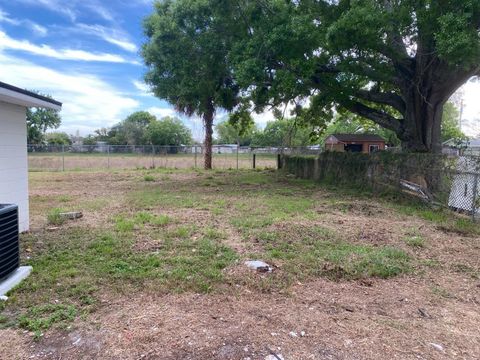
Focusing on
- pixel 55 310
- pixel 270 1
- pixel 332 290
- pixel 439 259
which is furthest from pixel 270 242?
pixel 270 1

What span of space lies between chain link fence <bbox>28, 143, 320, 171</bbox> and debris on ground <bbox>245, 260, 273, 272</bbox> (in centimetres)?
1706

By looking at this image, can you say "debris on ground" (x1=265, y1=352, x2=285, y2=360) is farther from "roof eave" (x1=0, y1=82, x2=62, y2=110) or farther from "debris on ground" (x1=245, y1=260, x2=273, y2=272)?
"roof eave" (x1=0, y1=82, x2=62, y2=110)

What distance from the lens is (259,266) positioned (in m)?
4.24

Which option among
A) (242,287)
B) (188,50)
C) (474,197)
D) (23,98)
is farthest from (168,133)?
(242,287)

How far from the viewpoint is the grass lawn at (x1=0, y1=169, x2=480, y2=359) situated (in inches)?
106

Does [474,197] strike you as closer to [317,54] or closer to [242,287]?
[242,287]

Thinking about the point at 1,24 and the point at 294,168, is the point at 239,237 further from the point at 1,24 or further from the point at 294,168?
the point at 294,168

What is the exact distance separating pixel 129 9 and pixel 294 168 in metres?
9.57

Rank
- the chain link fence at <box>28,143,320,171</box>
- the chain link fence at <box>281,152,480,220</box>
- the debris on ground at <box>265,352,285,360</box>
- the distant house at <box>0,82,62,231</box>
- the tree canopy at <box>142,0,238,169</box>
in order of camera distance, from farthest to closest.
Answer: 1. the chain link fence at <box>28,143,320,171</box>
2. the tree canopy at <box>142,0,238,169</box>
3. the chain link fence at <box>281,152,480,220</box>
4. the distant house at <box>0,82,62,231</box>
5. the debris on ground at <box>265,352,285,360</box>

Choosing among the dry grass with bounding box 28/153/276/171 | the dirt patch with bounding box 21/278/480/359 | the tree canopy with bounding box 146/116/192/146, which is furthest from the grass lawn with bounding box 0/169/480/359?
the tree canopy with bounding box 146/116/192/146

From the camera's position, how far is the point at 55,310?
10.4 ft

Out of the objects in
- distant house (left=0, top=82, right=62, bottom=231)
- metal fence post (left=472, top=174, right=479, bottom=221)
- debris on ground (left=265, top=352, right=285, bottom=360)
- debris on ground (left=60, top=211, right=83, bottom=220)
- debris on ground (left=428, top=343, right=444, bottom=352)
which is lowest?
debris on ground (left=428, top=343, right=444, bottom=352)

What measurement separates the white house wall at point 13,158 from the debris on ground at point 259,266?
12.5 feet

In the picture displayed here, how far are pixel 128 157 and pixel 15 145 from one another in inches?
787
